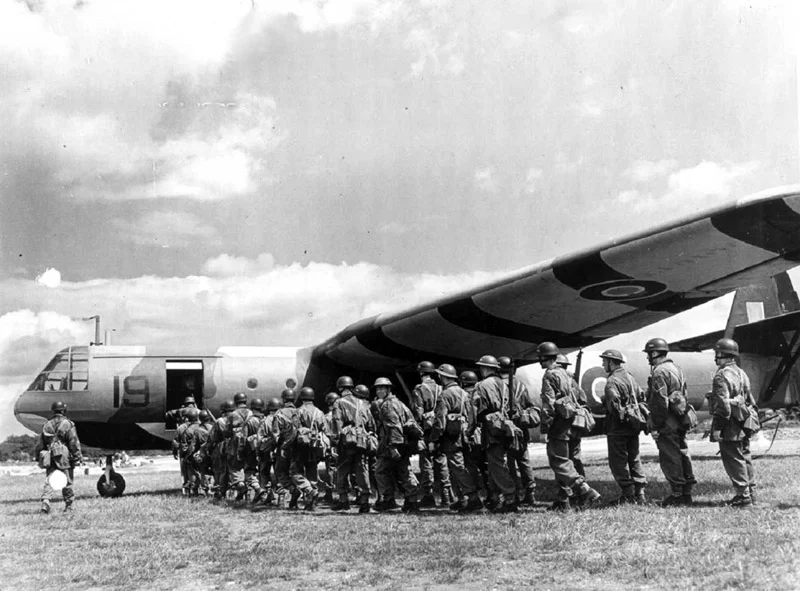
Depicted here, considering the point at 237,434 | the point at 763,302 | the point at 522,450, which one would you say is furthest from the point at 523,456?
the point at 763,302

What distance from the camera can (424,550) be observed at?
6.32 metres

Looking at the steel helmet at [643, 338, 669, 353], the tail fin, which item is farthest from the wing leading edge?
the tail fin

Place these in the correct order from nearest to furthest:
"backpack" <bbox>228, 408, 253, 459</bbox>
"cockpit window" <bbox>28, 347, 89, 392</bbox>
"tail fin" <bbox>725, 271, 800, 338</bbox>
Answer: "backpack" <bbox>228, 408, 253, 459</bbox>, "cockpit window" <bbox>28, 347, 89, 392</bbox>, "tail fin" <bbox>725, 271, 800, 338</bbox>

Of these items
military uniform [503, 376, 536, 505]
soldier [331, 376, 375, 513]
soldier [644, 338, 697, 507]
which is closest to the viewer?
soldier [644, 338, 697, 507]

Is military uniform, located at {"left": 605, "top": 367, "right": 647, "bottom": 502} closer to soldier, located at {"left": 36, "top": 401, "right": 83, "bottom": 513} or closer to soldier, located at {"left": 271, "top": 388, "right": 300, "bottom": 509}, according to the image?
soldier, located at {"left": 271, "top": 388, "right": 300, "bottom": 509}

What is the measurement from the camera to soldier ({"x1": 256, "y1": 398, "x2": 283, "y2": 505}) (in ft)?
34.7

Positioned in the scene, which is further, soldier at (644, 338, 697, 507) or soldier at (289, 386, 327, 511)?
soldier at (289, 386, 327, 511)

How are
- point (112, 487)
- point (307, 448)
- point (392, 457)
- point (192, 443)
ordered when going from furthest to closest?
point (112, 487) < point (192, 443) < point (307, 448) < point (392, 457)

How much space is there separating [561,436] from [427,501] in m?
2.20

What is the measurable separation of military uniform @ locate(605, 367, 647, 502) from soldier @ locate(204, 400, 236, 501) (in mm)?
6082

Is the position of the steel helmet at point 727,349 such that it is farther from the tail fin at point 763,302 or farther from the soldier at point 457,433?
the tail fin at point 763,302

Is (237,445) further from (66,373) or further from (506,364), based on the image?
Answer: (506,364)

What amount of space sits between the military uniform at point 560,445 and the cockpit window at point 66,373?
8432 millimetres

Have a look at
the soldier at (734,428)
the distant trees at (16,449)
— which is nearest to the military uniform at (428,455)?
the soldier at (734,428)
